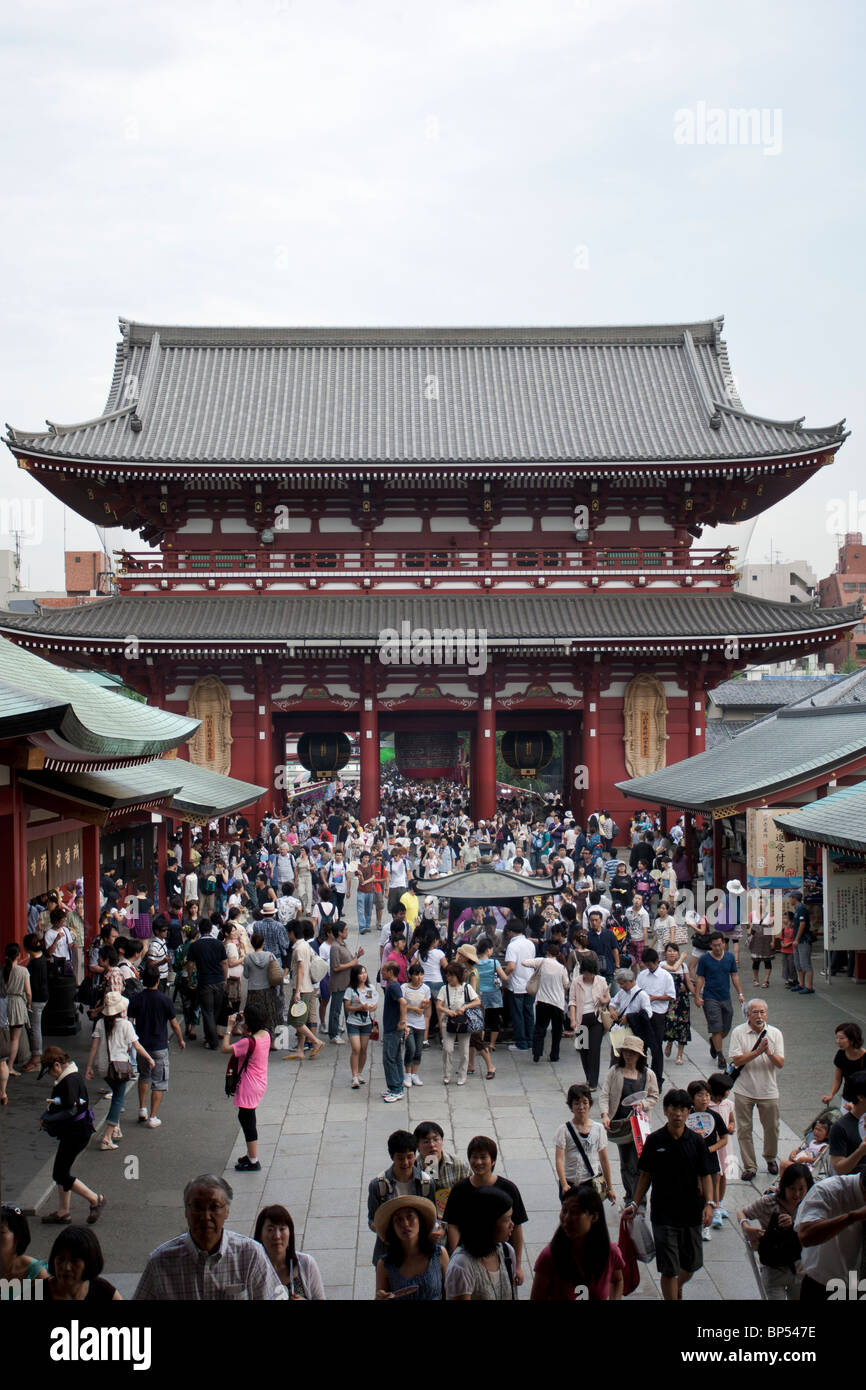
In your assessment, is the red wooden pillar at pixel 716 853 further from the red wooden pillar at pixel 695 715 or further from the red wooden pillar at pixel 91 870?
the red wooden pillar at pixel 91 870

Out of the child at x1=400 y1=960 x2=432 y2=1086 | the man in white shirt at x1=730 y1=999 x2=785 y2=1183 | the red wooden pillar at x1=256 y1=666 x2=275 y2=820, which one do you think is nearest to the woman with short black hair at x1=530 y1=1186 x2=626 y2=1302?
the man in white shirt at x1=730 y1=999 x2=785 y2=1183

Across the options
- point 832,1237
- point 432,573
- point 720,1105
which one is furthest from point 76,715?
point 432,573

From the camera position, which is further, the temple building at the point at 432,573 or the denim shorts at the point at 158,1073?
the temple building at the point at 432,573

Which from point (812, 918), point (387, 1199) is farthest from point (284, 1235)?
→ point (812, 918)

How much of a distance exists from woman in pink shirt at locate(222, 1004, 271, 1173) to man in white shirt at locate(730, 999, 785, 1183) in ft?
13.5

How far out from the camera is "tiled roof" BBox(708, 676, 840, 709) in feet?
171

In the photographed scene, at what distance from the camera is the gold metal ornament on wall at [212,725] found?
30906 millimetres

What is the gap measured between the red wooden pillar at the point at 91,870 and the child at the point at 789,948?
10.6 m

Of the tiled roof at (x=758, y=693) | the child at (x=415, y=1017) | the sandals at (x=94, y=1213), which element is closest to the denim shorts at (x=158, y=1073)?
the sandals at (x=94, y=1213)

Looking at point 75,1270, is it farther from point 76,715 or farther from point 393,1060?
point 76,715

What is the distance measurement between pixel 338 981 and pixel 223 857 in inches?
468

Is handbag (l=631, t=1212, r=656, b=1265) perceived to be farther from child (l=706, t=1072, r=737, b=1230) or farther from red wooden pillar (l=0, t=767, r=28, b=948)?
red wooden pillar (l=0, t=767, r=28, b=948)

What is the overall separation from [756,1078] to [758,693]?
4701cm
